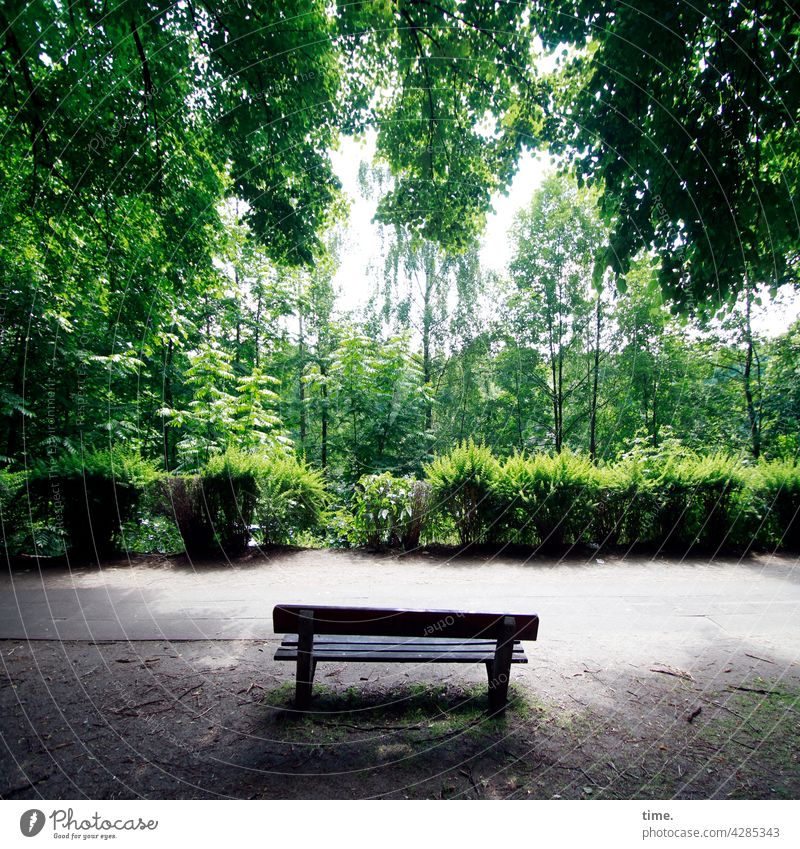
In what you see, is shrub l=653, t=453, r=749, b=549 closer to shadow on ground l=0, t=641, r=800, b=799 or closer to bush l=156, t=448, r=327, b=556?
shadow on ground l=0, t=641, r=800, b=799

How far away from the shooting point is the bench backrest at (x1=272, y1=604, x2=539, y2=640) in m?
2.19

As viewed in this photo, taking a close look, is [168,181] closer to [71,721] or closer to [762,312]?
[71,721]

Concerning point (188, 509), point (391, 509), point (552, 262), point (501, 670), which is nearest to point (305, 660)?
point (501, 670)

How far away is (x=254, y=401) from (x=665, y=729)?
697 cm

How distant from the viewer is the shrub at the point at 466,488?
596 centimetres

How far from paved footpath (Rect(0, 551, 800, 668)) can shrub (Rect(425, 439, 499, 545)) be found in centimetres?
56

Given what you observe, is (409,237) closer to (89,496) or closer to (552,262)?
(552,262)

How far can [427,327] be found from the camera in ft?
13.8

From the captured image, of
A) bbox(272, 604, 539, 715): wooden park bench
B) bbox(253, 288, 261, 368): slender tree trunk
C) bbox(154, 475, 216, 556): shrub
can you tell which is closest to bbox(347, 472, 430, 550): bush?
bbox(154, 475, 216, 556): shrub

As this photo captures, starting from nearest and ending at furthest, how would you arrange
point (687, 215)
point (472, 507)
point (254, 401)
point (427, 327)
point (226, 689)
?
1. point (226, 689)
2. point (687, 215)
3. point (427, 327)
4. point (472, 507)
5. point (254, 401)

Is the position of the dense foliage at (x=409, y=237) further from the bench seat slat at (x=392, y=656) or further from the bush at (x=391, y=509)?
the bench seat slat at (x=392, y=656)

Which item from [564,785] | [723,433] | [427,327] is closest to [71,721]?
[564,785]

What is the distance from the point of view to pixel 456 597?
174 inches

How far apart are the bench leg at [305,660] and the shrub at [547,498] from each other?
13.8 feet
